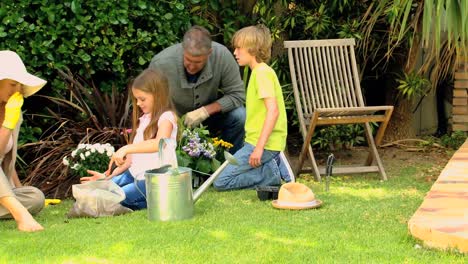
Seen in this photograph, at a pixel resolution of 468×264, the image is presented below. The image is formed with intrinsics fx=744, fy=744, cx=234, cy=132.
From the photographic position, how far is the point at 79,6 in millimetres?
5668

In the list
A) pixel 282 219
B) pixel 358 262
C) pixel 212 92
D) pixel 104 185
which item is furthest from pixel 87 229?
pixel 212 92

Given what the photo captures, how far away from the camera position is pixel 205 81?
5805 mm

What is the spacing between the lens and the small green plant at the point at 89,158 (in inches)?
202

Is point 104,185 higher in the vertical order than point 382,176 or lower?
higher

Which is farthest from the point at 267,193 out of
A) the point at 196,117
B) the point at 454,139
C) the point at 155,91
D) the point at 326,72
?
the point at 454,139

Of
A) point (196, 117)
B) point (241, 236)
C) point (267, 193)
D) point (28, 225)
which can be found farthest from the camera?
point (196, 117)

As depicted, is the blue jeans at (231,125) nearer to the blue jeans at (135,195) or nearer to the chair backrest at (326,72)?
the chair backrest at (326,72)

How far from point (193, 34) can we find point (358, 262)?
2661 millimetres

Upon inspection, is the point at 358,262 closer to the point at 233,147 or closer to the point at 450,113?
the point at 233,147

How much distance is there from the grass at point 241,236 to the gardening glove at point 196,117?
1031 millimetres

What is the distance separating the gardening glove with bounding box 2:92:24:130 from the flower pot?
1.58 meters

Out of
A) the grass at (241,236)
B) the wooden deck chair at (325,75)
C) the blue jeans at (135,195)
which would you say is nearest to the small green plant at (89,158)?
the grass at (241,236)

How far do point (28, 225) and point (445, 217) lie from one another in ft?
6.97

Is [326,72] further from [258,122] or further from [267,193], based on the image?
[267,193]
